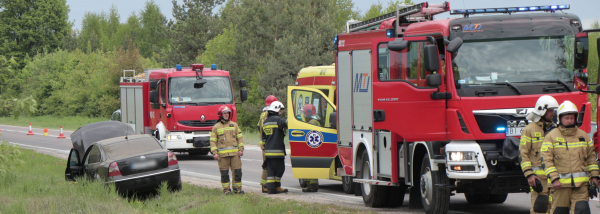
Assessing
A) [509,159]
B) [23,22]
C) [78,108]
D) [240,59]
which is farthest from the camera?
[23,22]

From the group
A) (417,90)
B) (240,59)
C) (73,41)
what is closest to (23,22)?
(73,41)

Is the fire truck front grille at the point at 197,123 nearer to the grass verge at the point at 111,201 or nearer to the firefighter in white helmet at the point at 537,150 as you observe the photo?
the grass verge at the point at 111,201

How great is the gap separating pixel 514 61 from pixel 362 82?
7.96ft

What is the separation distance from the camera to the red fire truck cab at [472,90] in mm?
7945

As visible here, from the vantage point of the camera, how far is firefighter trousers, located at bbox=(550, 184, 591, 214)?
6.50 m

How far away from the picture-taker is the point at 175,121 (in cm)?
2030

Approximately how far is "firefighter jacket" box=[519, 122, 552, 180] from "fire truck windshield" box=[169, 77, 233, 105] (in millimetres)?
14525

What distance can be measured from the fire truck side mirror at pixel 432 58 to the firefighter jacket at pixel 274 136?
4529mm

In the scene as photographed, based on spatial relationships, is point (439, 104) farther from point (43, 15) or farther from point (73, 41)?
point (73, 41)

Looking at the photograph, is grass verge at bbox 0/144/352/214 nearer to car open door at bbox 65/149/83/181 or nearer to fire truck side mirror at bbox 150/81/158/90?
car open door at bbox 65/149/83/181

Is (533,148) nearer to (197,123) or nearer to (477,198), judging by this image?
(477,198)

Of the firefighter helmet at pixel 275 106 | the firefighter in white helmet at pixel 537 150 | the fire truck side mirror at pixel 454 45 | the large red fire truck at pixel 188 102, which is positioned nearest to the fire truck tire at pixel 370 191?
the firefighter helmet at pixel 275 106

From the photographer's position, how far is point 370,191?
1030 centimetres

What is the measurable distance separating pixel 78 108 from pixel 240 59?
22.6 m
